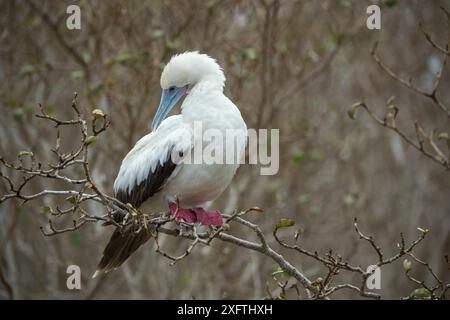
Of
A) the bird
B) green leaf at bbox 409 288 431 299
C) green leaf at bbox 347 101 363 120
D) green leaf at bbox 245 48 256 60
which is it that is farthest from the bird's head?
green leaf at bbox 409 288 431 299

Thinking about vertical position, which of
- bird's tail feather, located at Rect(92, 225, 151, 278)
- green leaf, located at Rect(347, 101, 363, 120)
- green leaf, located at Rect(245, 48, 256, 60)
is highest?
green leaf, located at Rect(245, 48, 256, 60)

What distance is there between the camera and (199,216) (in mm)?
5594

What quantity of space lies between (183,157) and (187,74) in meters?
0.75

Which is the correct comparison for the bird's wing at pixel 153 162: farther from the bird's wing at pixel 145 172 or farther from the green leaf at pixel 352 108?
the green leaf at pixel 352 108

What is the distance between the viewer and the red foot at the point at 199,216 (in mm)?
5477

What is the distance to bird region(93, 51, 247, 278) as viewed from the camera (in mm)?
5445

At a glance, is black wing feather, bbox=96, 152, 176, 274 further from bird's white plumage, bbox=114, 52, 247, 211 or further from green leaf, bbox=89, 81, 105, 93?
green leaf, bbox=89, 81, 105, 93

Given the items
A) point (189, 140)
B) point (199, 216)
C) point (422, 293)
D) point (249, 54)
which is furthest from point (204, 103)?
point (422, 293)

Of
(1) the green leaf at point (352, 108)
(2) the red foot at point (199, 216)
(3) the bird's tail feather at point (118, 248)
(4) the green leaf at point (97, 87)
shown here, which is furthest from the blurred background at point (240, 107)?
(2) the red foot at point (199, 216)

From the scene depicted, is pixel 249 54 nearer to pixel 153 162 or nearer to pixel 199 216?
pixel 153 162

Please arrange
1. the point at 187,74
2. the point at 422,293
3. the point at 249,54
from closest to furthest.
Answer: the point at 422,293 < the point at 187,74 < the point at 249,54
